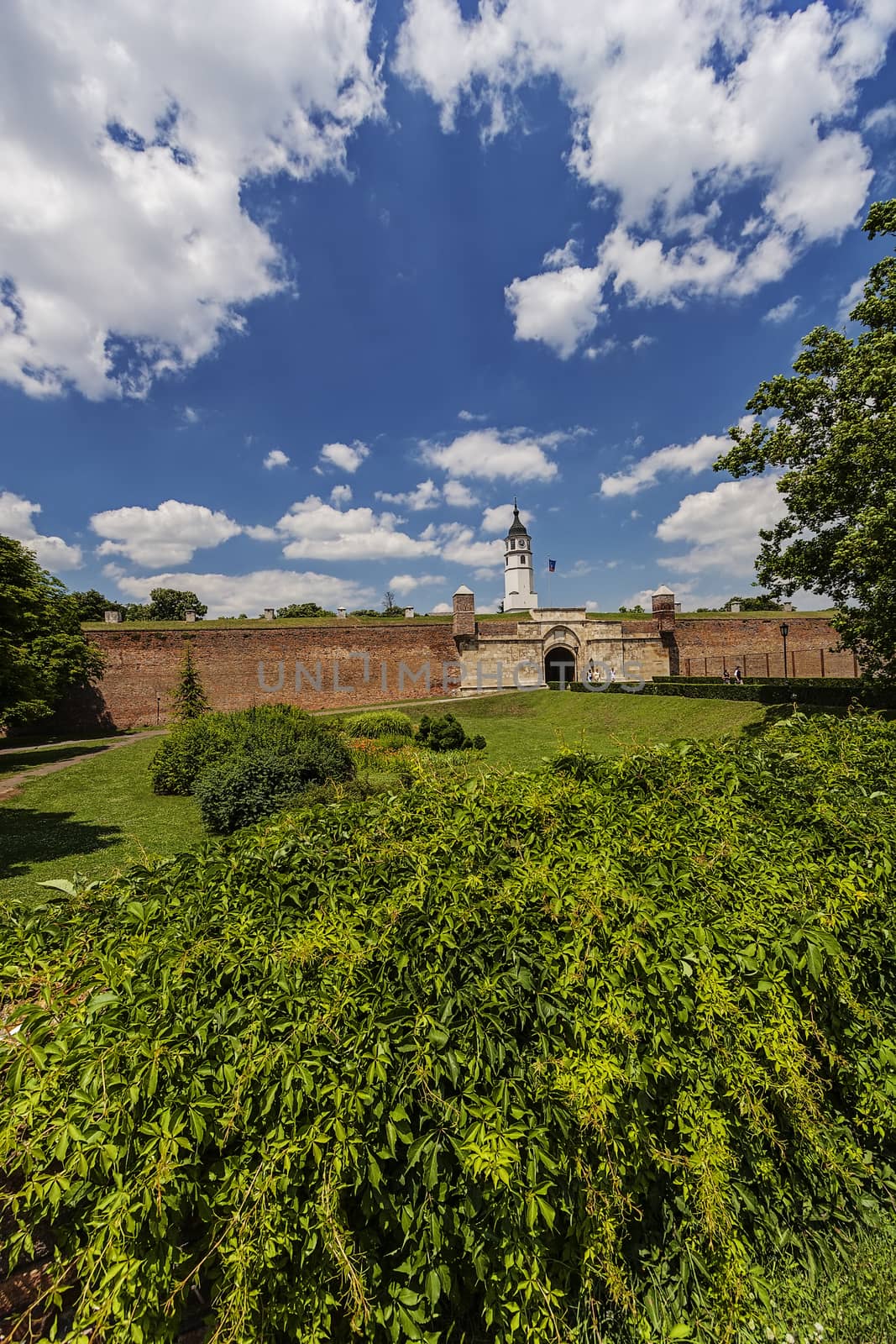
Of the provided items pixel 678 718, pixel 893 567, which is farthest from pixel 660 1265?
pixel 678 718

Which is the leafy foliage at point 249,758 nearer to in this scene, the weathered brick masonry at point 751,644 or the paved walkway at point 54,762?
the paved walkway at point 54,762

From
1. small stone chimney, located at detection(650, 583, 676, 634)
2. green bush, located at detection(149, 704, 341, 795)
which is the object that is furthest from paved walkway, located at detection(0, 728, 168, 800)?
small stone chimney, located at detection(650, 583, 676, 634)

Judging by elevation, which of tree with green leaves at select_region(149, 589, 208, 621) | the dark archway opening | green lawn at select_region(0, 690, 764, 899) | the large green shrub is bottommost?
green lawn at select_region(0, 690, 764, 899)

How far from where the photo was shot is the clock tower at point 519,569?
198 feet

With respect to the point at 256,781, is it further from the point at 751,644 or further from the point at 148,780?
the point at 751,644

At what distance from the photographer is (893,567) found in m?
8.98

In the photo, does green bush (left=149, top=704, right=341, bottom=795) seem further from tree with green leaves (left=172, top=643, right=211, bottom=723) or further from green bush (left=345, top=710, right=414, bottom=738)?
tree with green leaves (left=172, top=643, right=211, bottom=723)

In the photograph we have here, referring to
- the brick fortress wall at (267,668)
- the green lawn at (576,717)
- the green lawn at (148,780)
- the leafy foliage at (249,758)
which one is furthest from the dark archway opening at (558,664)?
the leafy foliage at (249,758)

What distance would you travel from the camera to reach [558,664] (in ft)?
101

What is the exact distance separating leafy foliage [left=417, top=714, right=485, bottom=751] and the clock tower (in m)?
44.9

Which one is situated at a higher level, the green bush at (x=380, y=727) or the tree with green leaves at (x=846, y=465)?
the tree with green leaves at (x=846, y=465)

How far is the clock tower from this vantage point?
60384 mm

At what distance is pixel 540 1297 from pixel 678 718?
56.3ft

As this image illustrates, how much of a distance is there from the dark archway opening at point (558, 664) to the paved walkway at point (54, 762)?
1935cm
